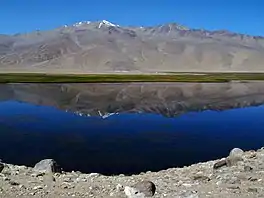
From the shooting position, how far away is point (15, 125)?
103ft

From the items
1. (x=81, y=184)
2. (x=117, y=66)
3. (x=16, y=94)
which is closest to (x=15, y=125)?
(x=81, y=184)

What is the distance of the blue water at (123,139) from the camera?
794 inches

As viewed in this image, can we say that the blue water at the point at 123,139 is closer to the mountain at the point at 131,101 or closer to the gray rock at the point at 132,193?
the mountain at the point at 131,101

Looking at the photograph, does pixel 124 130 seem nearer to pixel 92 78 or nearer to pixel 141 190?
pixel 141 190

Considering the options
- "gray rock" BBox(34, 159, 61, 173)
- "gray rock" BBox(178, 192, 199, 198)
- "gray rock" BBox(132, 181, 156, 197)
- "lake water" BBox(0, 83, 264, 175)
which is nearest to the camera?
"gray rock" BBox(178, 192, 199, 198)

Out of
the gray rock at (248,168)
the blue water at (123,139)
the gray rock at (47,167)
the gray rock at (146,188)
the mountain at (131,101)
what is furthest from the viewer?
the mountain at (131,101)

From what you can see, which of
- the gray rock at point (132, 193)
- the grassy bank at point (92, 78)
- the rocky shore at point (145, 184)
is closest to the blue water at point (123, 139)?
the rocky shore at point (145, 184)

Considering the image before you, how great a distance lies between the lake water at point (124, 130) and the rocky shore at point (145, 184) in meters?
4.84

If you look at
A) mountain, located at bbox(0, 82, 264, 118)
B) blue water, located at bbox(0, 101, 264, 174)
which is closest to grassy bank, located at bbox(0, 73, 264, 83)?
mountain, located at bbox(0, 82, 264, 118)

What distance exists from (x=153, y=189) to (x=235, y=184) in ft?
7.29

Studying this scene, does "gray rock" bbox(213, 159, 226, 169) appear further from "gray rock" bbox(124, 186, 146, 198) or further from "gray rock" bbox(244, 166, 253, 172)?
"gray rock" bbox(124, 186, 146, 198)

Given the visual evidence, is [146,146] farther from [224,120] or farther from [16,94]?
[16,94]

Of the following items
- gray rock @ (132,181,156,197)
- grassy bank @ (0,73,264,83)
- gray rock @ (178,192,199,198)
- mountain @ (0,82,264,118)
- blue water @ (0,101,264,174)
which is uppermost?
grassy bank @ (0,73,264,83)

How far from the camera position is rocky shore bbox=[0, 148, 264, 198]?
405 inches
